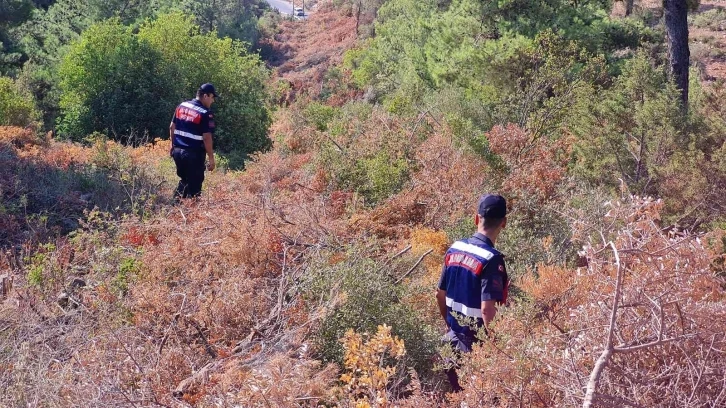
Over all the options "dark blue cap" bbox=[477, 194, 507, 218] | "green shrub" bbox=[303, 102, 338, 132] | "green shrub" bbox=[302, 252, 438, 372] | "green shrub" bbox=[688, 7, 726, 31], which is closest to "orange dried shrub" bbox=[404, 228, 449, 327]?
"green shrub" bbox=[302, 252, 438, 372]

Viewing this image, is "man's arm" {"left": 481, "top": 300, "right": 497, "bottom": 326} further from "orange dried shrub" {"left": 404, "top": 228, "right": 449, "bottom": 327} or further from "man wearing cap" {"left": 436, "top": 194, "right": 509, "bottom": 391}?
"orange dried shrub" {"left": 404, "top": 228, "right": 449, "bottom": 327}

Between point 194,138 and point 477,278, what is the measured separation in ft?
16.1

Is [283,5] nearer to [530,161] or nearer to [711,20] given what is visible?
[711,20]

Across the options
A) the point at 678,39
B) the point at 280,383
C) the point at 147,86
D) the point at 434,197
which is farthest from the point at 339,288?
the point at 147,86

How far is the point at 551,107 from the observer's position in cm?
1041

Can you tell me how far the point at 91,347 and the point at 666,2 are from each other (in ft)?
28.0

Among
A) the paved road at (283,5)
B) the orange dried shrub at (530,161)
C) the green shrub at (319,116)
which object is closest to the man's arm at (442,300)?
the orange dried shrub at (530,161)

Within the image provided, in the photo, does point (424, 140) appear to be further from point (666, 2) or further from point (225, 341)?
point (225, 341)

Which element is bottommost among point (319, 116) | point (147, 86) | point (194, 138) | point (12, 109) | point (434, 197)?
point (12, 109)

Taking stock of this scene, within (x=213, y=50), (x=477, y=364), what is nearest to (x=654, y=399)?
(x=477, y=364)

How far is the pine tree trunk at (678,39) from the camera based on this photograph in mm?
9133

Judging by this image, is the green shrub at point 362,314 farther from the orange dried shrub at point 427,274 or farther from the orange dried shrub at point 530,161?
the orange dried shrub at point 530,161

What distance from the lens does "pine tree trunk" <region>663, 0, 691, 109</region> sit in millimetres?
9133

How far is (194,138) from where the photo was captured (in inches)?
312
